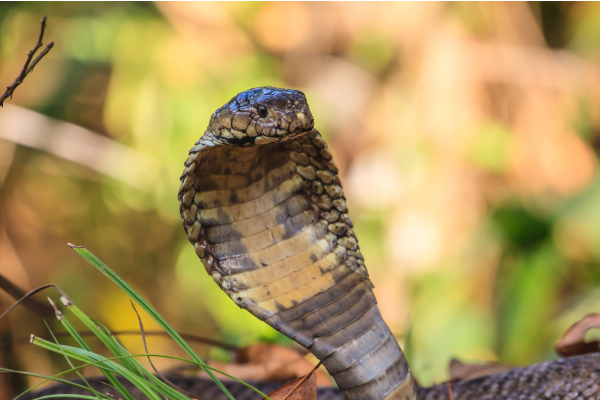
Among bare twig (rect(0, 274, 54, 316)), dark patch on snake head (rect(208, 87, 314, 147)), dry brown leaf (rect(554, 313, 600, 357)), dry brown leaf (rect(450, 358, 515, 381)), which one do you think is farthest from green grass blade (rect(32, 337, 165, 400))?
dry brown leaf (rect(554, 313, 600, 357))

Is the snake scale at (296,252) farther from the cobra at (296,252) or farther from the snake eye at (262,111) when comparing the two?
the snake eye at (262,111)

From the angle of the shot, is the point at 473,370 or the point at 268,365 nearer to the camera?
the point at 473,370

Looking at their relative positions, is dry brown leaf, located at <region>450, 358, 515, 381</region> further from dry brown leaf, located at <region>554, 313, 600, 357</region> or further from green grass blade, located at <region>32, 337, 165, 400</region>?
green grass blade, located at <region>32, 337, 165, 400</region>

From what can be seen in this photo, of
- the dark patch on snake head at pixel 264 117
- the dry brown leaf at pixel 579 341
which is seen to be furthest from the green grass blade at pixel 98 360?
the dry brown leaf at pixel 579 341

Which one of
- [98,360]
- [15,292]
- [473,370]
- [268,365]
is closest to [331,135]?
[268,365]

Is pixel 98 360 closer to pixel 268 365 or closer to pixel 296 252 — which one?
pixel 296 252

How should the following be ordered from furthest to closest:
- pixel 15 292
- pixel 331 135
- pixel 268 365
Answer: pixel 331 135
pixel 268 365
pixel 15 292

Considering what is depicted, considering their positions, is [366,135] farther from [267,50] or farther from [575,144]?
[575,144]
